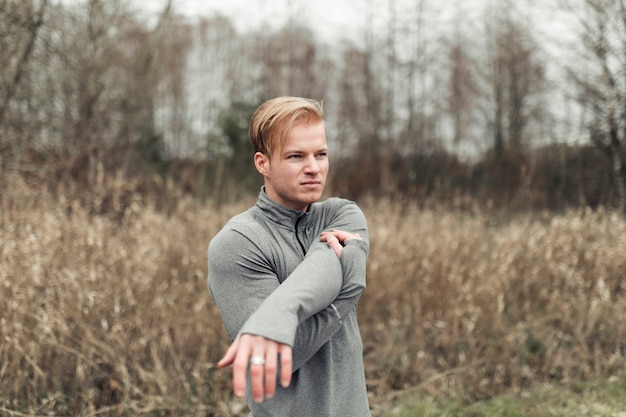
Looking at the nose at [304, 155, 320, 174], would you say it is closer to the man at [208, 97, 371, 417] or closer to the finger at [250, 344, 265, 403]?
the man at [208, 97, 371, 417]

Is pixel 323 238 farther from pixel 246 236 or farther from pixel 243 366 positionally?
pixel 243 366

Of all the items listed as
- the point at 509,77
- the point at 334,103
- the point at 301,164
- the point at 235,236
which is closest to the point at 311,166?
the point at 301,164

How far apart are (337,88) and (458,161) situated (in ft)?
46.2

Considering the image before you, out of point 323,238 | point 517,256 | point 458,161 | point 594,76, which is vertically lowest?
point 517,256

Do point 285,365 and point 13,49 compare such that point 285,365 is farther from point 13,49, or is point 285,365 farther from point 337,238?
point 13,49

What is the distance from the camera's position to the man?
152 centimetres

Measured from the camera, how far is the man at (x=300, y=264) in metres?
1.52

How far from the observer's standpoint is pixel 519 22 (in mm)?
22844

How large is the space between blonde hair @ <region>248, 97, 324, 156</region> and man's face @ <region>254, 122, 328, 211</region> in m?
0.02

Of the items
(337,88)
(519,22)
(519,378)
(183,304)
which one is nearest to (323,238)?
(183,304)

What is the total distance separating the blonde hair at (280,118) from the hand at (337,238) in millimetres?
282

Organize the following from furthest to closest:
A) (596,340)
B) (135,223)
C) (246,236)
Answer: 1. (135,223)
2. (596,340)
3. (246,236)

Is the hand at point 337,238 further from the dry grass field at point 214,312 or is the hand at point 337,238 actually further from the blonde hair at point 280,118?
the dry grass field at point 214,312

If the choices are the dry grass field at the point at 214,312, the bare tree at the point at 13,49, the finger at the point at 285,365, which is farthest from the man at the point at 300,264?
the bare tree at the point at 13,49
